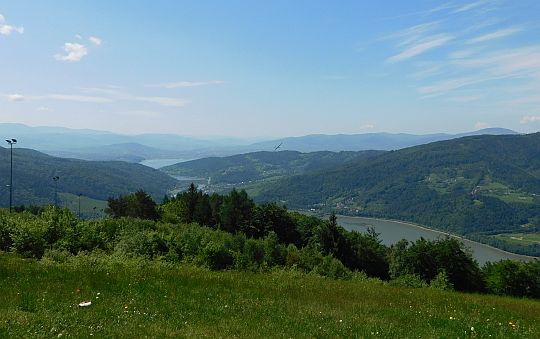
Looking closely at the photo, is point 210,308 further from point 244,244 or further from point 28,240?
point 244,244

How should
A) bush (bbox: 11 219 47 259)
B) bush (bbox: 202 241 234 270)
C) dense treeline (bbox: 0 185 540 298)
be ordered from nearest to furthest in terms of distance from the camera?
bush (bbox: 11 219 47 259), dense treeline (bbox: 0 185 540 298), bush (bbox: 202 241 234 270)

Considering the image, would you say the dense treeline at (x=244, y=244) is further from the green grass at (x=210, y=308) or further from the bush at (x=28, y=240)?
the green grass at (x=210, y=308)

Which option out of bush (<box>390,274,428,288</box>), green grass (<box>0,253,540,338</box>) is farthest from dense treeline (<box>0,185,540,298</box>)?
green grass (<box>0,253,540,338</box>)

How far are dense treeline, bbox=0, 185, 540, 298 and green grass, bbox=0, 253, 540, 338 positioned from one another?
5290 mm

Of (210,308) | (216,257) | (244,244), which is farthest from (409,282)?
(210,308)

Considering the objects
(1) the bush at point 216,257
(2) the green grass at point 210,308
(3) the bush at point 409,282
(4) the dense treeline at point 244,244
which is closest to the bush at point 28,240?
(4) the dense treeline at point 244,244

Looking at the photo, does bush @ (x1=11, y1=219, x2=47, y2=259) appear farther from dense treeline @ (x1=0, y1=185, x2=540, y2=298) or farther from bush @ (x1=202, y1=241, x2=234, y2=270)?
bush @ (x1=202, y1=241, x2=234, y2=270)

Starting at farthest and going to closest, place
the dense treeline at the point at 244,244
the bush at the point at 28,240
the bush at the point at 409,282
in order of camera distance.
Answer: the bush at the point at 409,282, the dense treeline at the point at 244,244, the bush at the point at 28,240

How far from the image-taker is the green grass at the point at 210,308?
8.88 m

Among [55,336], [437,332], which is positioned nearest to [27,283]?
[55,336]

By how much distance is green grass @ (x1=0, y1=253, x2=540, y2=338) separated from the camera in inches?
349

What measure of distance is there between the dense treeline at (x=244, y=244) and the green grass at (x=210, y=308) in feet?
17.4

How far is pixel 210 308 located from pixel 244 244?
40.7 metres

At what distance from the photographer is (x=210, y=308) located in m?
11.0
